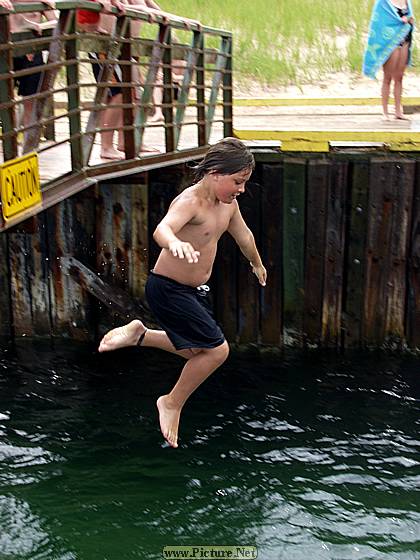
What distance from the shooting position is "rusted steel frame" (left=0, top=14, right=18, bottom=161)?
557cm

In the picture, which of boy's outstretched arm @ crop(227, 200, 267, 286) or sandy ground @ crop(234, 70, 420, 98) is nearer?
boy's outstretched arm @ crop(227, 200, 267, 286)

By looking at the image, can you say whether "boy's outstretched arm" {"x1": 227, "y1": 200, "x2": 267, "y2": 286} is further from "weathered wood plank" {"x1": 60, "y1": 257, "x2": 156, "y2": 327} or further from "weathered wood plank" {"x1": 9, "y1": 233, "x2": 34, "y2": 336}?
"weathered wood plank" {"x1": 9, "y1": 233, "x2": 34, "y2": 336}

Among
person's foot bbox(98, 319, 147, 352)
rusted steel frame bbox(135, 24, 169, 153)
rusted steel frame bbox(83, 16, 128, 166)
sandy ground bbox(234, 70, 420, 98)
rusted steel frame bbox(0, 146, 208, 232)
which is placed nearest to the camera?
rusted steel frame bbox(0, 146, 208, 232)

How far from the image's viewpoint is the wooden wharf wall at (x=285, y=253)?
8.70 m

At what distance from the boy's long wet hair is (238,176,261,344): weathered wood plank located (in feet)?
9.95

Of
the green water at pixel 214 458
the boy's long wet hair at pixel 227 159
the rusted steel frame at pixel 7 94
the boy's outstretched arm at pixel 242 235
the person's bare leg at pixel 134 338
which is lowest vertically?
the green water at pixel 214 458

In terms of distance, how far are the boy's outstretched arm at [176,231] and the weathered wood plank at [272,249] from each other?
121 inches

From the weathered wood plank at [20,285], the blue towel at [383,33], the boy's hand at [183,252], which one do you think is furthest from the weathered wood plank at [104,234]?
the boy's hand at [183,252]

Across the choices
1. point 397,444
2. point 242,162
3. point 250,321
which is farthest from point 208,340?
point 250,321

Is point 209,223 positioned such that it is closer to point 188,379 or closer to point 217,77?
point 188,379

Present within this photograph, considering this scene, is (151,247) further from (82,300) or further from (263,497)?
(263,497)

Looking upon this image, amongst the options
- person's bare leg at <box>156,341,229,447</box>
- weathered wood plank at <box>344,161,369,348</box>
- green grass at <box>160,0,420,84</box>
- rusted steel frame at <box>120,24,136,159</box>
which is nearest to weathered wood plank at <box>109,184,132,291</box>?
rusted steel frame at <box>120,24,136,159</box>

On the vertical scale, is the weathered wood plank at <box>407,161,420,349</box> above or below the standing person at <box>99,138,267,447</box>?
below

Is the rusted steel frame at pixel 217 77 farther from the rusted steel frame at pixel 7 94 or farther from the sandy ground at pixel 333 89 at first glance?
the sandy ground at pixel 333 89
